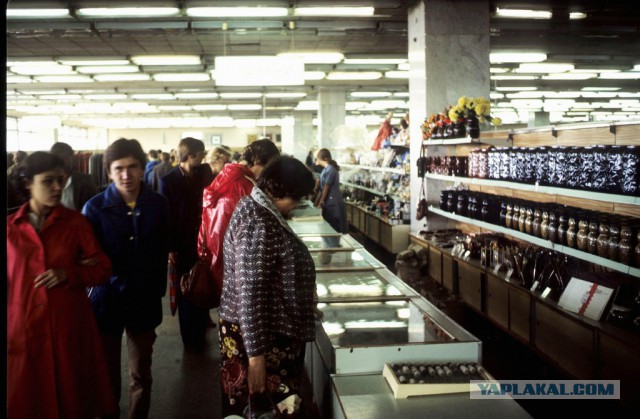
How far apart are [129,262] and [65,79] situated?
11.6 meters

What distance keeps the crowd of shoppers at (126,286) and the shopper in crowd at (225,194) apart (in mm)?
15

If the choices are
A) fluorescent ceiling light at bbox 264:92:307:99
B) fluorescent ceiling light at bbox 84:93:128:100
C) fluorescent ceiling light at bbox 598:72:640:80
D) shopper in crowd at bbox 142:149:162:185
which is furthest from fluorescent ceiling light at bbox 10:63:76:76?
fluorescent ceiling light at bbox 598:72:640:80

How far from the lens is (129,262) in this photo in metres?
2.96

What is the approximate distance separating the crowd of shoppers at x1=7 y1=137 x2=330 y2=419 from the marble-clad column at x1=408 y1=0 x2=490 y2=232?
4.54m

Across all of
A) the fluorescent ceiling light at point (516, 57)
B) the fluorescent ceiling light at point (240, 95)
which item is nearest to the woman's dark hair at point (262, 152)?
the fluorescent ceiling light at point (516, 57)

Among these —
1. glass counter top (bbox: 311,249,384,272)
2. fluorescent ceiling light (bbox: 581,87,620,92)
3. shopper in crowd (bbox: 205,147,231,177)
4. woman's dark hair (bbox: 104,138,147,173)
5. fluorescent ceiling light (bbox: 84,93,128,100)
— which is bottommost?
glass counter top (bbox: 311,249,384,272)

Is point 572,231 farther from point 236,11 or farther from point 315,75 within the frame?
point 315,75

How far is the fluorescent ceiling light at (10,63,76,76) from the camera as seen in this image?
11102 millimetres

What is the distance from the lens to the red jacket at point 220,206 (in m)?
3.33

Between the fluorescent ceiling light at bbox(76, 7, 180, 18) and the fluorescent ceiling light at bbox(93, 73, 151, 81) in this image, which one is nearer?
the fluorescent ceiling light at bbox(76, 7, 180, 18)

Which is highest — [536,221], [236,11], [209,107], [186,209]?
[209,107]

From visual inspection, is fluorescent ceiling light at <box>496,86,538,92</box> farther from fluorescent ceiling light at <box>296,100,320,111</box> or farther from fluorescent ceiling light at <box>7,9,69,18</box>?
fluorescent ceiling light at <box>7,9,69,18</box>

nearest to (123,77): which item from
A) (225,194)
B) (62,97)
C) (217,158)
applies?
(62,97)

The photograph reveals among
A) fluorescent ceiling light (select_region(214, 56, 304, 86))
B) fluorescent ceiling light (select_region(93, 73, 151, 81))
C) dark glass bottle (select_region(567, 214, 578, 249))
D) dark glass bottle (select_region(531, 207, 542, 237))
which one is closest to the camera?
dark glass bottle (select_region(567, 214, 578, 249))
